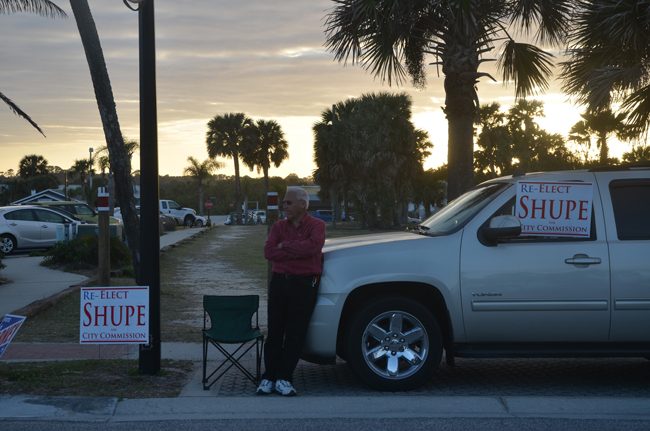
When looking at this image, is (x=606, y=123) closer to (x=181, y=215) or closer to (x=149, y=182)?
(x=149, y=182)

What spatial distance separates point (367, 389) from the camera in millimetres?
7648

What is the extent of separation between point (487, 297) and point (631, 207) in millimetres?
1581

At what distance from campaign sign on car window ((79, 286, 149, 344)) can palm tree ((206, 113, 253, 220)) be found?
64864mm

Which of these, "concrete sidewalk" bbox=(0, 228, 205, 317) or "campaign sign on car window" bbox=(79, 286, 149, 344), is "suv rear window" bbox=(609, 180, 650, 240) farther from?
"concrete sidewalk" bbox=(0, 228, 205, 317)

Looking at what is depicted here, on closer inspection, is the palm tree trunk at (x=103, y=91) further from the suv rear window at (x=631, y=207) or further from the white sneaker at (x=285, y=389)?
the suv rear window at (x=631, y=207)

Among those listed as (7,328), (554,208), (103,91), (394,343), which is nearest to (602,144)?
(103,91)

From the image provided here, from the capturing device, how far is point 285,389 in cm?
739

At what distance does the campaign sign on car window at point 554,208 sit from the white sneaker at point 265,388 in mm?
2525

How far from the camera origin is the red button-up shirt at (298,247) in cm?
740

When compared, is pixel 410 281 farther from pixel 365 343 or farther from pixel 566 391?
pixel 566 391

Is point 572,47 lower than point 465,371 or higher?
higher

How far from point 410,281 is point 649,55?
7080mm

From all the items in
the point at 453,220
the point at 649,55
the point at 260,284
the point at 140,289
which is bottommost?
the point at 260,284

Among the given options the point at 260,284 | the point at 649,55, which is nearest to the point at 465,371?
the point at 649,55
